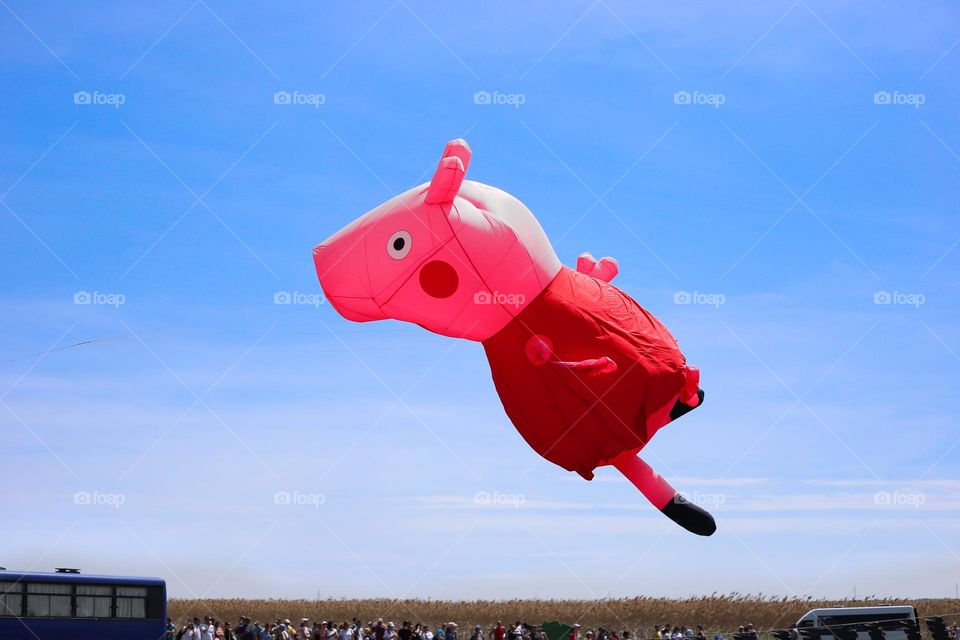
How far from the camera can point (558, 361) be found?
13055 millimetres

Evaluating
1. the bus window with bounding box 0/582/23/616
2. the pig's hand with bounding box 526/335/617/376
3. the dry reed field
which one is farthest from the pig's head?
the dry reed field

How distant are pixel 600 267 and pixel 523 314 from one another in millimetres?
2215

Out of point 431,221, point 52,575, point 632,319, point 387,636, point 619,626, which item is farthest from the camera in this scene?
point 619,626

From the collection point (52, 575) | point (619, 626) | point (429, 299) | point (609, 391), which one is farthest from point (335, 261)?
point (619, 626)

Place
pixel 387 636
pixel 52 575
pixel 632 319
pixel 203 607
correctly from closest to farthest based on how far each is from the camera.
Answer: pixel 632 319, pixel 52 575, pixel 387 636, pixel 203 607

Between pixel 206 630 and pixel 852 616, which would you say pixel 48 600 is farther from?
pixel 852 616

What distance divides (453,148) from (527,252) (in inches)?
56.5

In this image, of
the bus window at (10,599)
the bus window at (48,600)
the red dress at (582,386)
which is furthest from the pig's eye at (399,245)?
the bus window at (48,600)

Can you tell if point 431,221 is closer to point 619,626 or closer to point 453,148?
point 453,148

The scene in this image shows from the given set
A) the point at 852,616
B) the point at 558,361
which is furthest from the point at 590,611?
the point at 558,361

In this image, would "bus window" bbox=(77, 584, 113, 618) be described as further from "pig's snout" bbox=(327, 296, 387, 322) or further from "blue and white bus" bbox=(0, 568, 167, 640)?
"pig's snout" bbox=(327, 296, 387, 322)

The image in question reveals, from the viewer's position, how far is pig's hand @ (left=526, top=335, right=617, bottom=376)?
12805 millimetres

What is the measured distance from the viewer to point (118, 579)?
837 inches

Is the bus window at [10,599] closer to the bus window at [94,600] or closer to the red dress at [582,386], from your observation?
the bus window at [94,600]
